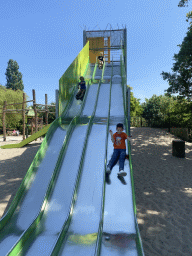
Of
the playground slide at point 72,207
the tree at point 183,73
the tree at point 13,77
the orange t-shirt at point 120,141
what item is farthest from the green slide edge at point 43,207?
the tree at point 13,77

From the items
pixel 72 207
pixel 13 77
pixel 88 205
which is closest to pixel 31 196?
pixel 72 207

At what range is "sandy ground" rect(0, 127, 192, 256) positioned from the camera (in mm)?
3768

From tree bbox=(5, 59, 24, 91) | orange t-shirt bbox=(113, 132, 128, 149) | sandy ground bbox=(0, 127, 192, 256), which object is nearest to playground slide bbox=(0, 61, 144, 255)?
orange t-shirt bbox=(113, 132, 128, 149)

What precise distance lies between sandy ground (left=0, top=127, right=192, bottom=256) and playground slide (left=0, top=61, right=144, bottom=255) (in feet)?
2.54

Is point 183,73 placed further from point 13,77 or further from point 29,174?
point 13,77

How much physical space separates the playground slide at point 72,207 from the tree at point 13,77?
60.7 metres

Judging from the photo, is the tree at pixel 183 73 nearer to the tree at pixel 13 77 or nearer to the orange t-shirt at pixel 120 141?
the orange t-shirt at pixel 120 141

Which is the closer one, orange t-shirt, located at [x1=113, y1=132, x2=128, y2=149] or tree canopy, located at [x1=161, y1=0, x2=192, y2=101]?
orange t-shirt, located at [x1=113, y1=132, x2=128, y2=149]

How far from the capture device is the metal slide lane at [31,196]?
3480 millimetres

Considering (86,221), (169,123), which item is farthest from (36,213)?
(169,123)

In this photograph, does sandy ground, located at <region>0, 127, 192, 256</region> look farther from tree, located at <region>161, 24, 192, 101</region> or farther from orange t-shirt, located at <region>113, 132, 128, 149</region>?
tree, located at <region>161, 24, 192, 101</region>

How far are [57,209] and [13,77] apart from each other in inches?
2573

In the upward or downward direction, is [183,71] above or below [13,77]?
below

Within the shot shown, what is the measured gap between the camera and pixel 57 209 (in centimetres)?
398
